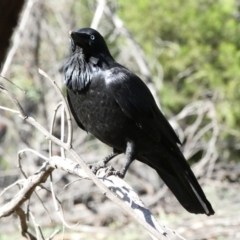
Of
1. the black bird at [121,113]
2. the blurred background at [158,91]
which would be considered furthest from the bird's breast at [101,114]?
the blurred background at [158,91]

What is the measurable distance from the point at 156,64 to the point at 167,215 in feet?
7.06

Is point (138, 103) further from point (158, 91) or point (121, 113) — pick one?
point (158, 91)

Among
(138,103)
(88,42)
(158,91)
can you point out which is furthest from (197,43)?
(88,42)

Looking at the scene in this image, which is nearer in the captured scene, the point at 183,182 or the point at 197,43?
the point at 183,182

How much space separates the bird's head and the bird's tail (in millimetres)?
719

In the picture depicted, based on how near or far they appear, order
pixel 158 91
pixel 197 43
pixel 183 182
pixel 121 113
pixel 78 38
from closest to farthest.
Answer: pixel 78 38 → pixel 121 113 → pixel 183 182 → pixel 158 91 → pixel 197 43

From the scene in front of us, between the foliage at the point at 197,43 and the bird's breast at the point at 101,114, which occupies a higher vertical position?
the bird's breast at the point at 101,114

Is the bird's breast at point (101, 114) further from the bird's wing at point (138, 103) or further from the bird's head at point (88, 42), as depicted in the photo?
the bird's head at point (88, 42)

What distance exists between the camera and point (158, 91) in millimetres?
7168

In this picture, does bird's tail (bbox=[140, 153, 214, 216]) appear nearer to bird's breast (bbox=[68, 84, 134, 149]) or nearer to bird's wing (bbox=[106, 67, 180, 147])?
bird's wing (bbox=[106, 67, 180, 147])

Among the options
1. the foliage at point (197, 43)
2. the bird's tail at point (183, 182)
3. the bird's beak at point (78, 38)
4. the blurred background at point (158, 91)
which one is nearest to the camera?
the bird's beak at point (78, 38)

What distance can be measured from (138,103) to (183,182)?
541 mm

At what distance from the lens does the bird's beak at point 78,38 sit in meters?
→ 3.23

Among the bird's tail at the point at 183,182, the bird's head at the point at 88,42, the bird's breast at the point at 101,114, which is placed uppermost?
the bird's head at the point at 88,42
